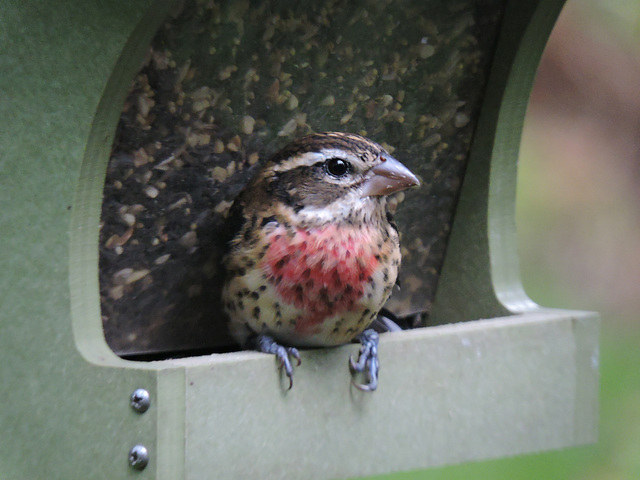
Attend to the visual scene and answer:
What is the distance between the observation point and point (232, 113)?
327cm

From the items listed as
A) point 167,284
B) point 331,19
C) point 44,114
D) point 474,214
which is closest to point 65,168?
point 44,114

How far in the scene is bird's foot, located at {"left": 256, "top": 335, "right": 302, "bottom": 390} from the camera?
2.99 meters

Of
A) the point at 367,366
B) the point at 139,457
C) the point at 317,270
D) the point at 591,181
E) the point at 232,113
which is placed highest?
the point at 232,113

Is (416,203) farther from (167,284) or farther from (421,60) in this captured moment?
(167,284)

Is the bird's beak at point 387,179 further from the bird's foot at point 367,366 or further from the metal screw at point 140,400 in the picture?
the metal screw at point 140,400

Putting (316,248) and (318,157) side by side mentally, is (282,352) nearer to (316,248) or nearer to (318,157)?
(316,248)

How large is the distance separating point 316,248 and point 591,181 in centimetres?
410

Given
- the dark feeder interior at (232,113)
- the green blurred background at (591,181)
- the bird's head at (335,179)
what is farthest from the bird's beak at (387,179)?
the green blurred background at (591,181)

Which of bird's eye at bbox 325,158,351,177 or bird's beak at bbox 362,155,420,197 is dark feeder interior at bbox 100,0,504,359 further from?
bird's beak at bbox 362,155,420,197

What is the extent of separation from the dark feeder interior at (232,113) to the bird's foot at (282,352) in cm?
36

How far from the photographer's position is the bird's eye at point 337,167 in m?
3.16

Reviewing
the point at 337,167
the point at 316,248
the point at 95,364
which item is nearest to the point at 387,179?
the point at 337,167

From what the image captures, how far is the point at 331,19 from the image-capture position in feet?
11.1

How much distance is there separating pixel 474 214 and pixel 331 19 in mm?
1004
